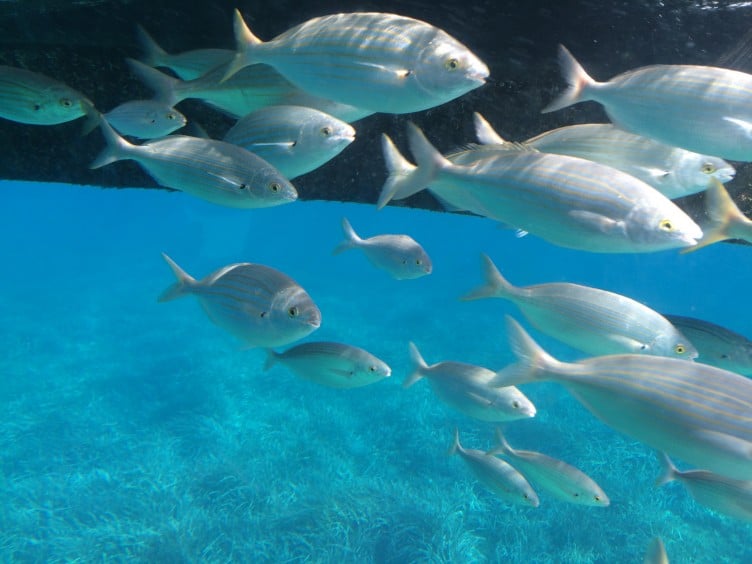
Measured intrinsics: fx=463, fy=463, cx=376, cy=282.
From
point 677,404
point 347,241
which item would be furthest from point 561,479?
point 347,241

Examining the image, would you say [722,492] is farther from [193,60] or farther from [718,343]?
[193,60]

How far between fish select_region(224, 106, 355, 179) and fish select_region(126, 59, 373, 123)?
0.52ft

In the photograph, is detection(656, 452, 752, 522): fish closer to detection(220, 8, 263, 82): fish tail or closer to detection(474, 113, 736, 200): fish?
detection(474, 113, 736, 200): fish

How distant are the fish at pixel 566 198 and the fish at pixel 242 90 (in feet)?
2.35

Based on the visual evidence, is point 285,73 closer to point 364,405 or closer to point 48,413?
point 364,405

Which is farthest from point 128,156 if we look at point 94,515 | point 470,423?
point 470,423

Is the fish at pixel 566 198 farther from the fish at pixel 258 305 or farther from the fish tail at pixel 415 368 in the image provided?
the fish tail at pixel 415 368

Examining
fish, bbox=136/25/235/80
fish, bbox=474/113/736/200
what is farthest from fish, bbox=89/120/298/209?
fish, bbox=474/113/736/200

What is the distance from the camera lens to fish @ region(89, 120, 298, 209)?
2229 millimetres

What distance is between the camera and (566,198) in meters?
1.74

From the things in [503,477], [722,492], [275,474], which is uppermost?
[722,492]

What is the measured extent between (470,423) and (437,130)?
6605 mm

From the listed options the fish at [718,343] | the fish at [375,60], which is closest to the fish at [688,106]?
the fish at [375,60]

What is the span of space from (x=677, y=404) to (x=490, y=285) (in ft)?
4.36
